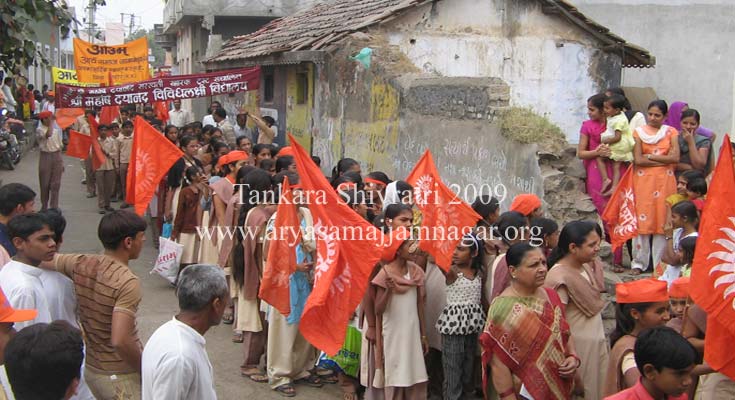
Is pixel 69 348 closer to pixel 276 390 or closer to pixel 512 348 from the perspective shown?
pixel 512 348

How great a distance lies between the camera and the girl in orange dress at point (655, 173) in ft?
25.5

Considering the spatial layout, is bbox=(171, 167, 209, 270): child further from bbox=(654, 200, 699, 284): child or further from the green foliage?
bbox=(654, 200, 699, 284): child

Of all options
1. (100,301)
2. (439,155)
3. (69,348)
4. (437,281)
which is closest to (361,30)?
(439,155)

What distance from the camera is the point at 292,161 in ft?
30.0

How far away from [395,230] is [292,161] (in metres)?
3.17

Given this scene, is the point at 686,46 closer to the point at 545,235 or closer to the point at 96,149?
the point at 96,149

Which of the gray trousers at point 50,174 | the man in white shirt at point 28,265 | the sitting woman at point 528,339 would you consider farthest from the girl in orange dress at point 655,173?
the gray trousers at point 50,174

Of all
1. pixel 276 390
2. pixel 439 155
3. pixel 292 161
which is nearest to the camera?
pixel 276 390

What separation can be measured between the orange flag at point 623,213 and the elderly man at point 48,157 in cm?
965

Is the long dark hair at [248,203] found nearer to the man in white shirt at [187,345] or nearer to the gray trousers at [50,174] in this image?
the man in white shirt at [187,345]

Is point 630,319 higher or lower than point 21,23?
lower

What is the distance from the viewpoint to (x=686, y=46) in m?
16.9

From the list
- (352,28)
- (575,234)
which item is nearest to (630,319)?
(575,234)

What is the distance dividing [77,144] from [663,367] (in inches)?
493
